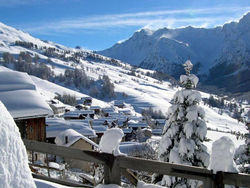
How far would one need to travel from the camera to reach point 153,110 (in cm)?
15788

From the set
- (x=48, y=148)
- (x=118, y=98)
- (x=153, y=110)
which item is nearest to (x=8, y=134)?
(x=48, y=148)

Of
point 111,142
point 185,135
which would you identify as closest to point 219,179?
point 111,142

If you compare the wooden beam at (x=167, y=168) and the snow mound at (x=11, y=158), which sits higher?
the snow mound at (x=11, y=158)

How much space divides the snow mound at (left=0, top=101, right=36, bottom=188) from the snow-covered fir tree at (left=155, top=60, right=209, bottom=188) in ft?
25.6

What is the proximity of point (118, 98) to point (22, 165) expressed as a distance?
18360 centimetres

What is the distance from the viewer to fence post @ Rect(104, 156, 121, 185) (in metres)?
3.94

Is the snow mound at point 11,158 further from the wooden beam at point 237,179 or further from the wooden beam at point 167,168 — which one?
the wooden beam at point 237,179

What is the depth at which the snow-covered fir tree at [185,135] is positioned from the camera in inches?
368

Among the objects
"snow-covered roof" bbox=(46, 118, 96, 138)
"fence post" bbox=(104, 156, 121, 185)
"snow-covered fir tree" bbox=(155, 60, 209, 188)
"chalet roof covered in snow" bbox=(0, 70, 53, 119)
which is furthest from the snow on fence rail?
"snow-covered roof" bbox=(46, 118, 96, 138)

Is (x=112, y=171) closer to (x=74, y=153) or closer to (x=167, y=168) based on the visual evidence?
(x=74, y=153)

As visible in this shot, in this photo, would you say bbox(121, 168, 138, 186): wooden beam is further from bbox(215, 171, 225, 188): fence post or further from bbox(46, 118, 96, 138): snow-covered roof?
bbox(46, 118, 96, 138): snow-covered roof

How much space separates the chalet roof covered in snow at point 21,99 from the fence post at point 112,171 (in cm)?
1119

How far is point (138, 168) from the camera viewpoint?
150 inches

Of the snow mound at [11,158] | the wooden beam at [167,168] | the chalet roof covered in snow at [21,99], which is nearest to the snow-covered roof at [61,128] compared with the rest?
the chalet roof covered in snow at [21,99]
